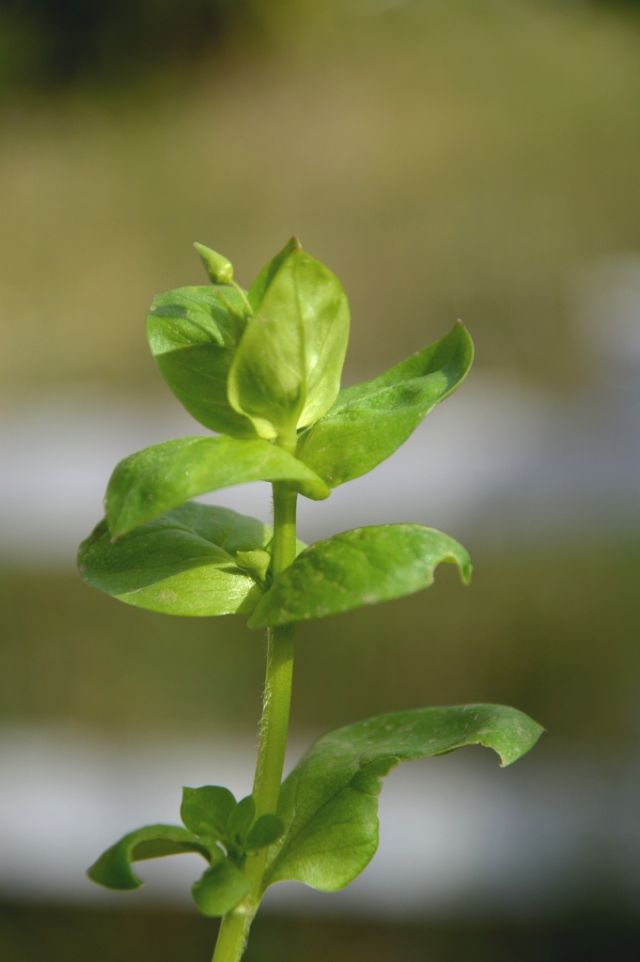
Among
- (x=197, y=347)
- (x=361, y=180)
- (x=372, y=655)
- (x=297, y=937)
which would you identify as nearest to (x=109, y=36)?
(x=361, y=180)

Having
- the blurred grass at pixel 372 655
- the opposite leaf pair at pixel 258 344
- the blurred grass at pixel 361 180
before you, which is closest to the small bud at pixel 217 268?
the opposite leaf pair at pixel 258 344

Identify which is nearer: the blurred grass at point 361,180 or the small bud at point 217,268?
the small bud at point 217,268

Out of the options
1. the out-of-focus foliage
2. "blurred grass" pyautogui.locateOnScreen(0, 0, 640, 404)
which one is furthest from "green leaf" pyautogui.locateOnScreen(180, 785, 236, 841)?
the out-of-focus foliage

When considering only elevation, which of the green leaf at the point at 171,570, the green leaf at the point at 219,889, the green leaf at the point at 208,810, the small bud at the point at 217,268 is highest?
the small bud at the point at 217,268

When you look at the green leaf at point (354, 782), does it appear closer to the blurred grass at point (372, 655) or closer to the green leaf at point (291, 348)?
the green leaf at point (291, 348)

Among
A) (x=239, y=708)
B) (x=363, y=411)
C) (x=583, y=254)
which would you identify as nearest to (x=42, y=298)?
(x=583, y=254)

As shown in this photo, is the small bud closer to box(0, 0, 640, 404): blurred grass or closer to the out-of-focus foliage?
box(0, 0, 640, 404): blurred grass
